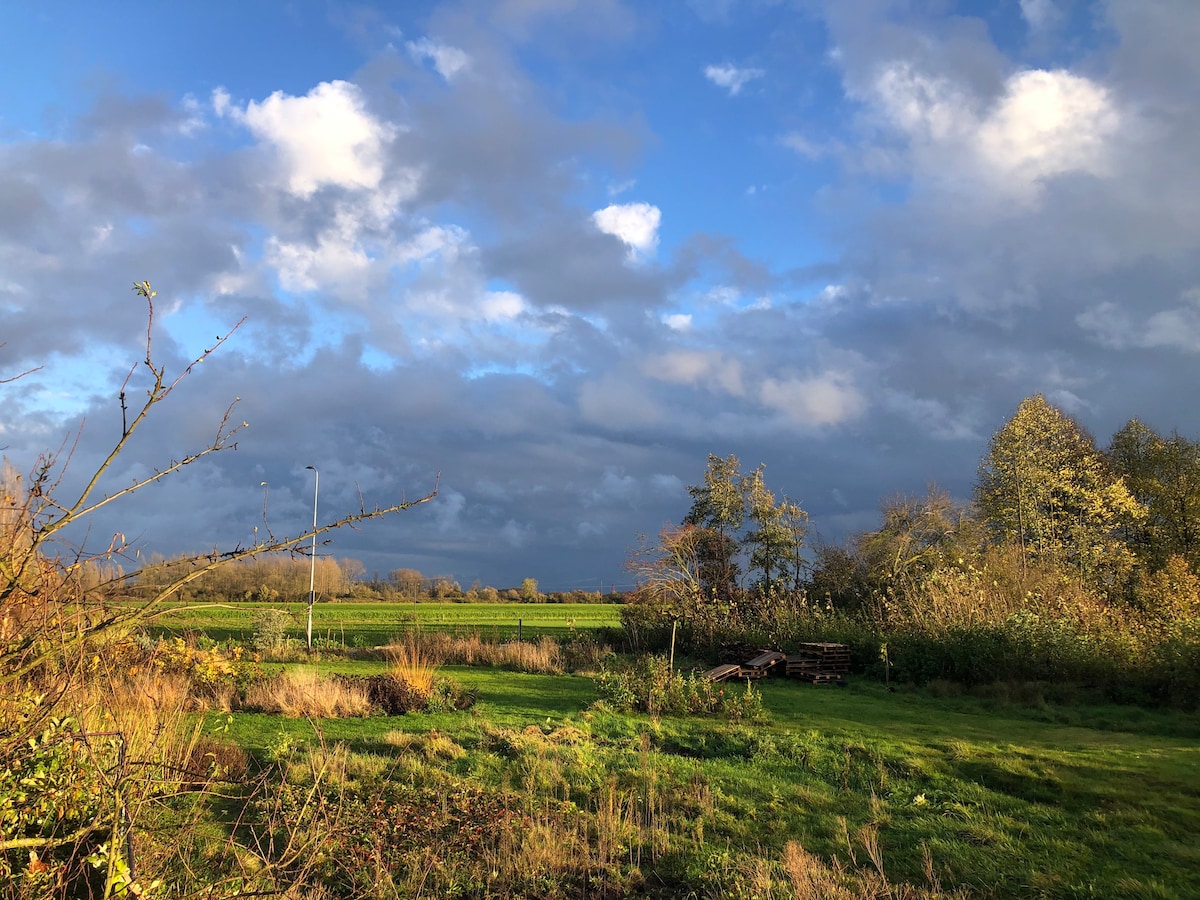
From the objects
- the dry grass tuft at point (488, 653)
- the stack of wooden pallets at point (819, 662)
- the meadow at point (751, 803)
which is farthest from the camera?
the dry grass tuft at point (488, 653)

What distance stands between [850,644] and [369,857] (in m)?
17.6

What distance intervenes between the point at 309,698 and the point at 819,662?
1288 cm

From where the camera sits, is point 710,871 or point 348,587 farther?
point 348,587

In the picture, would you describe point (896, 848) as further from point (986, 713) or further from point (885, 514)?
point (885, 514)

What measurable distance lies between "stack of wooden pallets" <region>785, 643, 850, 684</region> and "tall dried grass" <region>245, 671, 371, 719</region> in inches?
440

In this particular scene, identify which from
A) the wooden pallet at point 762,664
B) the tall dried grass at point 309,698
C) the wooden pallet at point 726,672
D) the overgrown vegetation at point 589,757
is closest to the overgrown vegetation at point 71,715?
the overgrown vegetation at point 589,757

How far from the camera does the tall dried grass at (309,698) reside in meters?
13.6

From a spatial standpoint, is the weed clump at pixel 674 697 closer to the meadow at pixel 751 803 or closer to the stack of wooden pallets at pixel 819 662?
the meadow at pixel 751 803

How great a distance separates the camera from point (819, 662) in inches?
794

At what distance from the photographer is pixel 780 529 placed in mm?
34406

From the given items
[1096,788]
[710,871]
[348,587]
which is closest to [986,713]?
[1096,788]

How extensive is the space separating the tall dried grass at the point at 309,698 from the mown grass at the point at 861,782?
53 centimetres

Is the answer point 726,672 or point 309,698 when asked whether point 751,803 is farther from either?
point 726,672

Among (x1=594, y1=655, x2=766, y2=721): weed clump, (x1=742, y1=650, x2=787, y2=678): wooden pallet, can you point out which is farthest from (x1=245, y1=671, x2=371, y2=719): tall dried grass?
(x1=742, y1=650, x2=787, y2=678): wooden pallet
